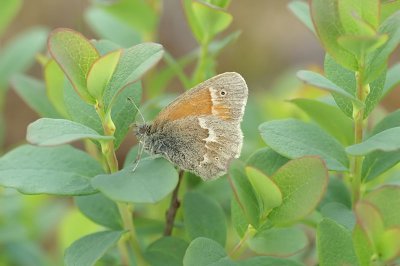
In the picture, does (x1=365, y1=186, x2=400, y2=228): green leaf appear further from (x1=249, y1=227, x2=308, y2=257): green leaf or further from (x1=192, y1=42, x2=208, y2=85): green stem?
(x1=192, y1=42, x2=208, y2=85): green stem

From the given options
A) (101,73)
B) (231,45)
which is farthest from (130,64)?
(231,45)

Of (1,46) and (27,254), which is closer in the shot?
(27,254)

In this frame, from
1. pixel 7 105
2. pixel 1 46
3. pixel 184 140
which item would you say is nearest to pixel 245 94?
pixel 184 140

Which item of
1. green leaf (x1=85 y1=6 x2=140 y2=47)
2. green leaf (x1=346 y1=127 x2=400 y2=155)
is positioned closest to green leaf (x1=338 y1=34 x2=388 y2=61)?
green leaf (x1=346 y1=127 x2=400 y2=155)

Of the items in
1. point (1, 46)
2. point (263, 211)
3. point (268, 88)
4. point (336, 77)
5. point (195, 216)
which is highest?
point (336, 77)

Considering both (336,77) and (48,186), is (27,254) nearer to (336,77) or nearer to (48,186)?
(48,186)
